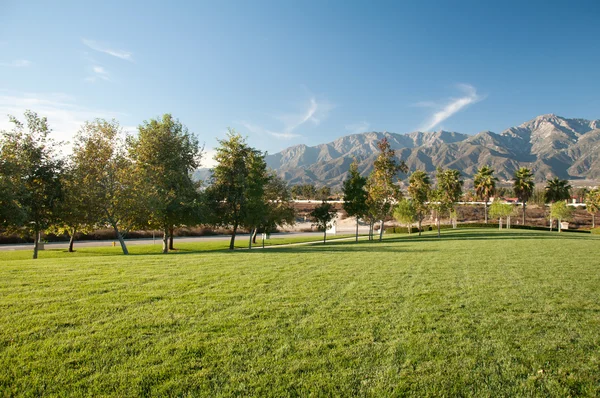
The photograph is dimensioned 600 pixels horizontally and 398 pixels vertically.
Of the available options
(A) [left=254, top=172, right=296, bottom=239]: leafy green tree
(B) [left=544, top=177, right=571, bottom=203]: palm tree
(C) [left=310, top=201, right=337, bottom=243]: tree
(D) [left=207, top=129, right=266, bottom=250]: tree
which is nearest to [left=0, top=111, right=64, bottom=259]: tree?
(D) [left=207, top=129, right=266, bottom=250]: tree

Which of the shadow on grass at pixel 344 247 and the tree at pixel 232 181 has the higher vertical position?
the tree at pixel 232 181

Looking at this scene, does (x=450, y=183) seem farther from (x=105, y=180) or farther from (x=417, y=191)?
(x=105, y=180)

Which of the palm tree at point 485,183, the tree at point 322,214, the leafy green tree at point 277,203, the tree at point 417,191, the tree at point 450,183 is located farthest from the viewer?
the palm tree at point 485,183

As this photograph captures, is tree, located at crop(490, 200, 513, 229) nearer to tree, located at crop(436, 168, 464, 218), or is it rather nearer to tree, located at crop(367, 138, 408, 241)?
tree, located at crop(436, 168, 464, 218)

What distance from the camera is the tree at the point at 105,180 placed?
2409 centimetres

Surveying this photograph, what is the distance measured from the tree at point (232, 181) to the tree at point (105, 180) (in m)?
6.38

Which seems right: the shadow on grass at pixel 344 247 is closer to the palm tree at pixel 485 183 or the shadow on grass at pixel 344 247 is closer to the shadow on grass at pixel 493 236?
the shadow on grass at pixel 493 236

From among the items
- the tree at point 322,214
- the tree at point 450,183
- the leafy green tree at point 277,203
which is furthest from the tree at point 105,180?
the tree at point 450,183

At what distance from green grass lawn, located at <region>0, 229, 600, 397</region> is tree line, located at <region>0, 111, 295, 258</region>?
14.6 m

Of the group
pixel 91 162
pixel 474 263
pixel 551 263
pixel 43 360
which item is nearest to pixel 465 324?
pixel 43 360

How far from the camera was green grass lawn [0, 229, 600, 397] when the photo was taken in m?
4.34

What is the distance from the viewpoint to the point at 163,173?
90.7ft

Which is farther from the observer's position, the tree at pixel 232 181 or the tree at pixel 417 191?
the tree at pixel 417 191

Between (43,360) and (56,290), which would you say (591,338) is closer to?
(43,360)
